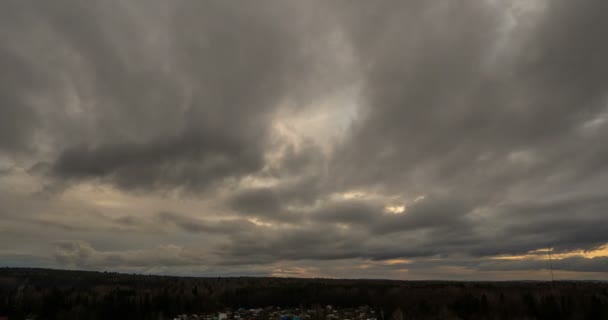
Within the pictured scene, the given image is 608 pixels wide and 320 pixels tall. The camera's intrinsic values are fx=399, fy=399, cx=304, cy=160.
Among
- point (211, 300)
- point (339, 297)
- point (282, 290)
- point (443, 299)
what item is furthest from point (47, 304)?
point (443, 299)

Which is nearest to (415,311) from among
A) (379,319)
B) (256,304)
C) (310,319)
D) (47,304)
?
(379,319)

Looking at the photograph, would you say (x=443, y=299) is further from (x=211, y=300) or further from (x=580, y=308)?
(x=211, y=300)

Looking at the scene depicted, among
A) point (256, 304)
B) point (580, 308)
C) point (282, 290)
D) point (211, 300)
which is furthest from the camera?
point (282, 290)

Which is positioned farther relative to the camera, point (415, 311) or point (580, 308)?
point (415, 311)

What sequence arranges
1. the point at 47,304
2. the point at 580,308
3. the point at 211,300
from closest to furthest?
the point at 580,308 < the point at 47,304 < the point at 211,300

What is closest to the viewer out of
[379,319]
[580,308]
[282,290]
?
[580,308]

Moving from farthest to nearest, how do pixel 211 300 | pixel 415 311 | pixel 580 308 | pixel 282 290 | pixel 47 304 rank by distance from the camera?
pixel 282 290 → pixel 211 300 → pixel 47 304 → pixel 415 311 → pixel 580 308

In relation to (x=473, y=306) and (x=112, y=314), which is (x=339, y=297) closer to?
(x=473, y=306)

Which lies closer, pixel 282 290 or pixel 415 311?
pixel 415 311
